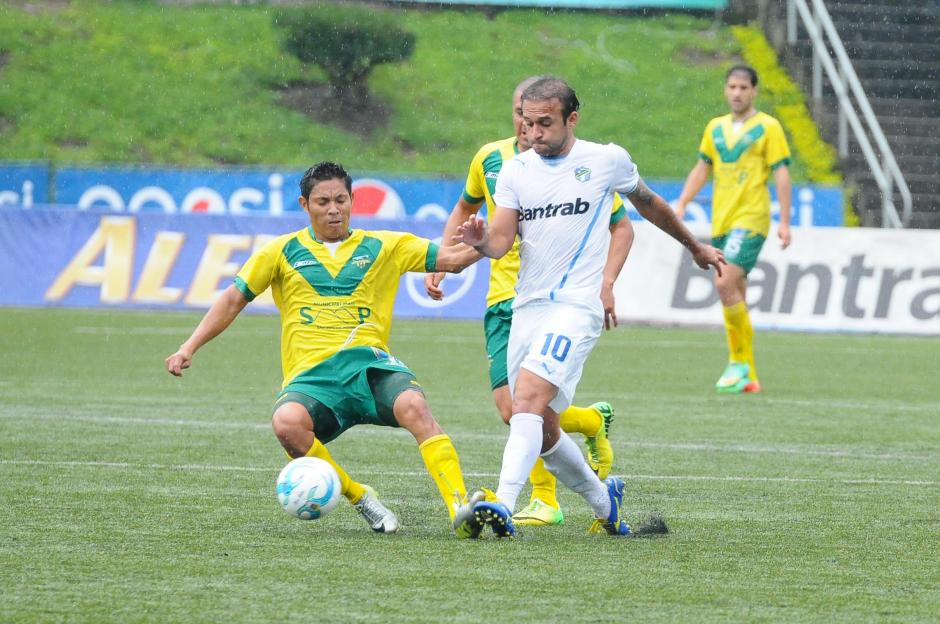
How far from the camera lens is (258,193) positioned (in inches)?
920

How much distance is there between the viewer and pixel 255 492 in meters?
6.93

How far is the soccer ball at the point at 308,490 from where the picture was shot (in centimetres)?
582

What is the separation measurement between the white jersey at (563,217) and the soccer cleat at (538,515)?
0.88 metres

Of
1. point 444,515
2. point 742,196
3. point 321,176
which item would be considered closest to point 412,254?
point 321,176

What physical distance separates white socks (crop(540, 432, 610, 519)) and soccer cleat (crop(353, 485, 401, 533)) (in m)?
0.60

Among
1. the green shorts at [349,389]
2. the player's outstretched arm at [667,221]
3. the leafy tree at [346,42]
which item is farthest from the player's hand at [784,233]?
the leafy tree at [346,42]

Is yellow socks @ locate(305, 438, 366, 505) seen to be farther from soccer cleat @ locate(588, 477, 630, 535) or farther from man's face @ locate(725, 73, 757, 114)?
man's face @ locate(725, 73, 757, 114)

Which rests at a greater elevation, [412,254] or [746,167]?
[412,254]

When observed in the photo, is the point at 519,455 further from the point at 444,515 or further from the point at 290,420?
the point at 290,420

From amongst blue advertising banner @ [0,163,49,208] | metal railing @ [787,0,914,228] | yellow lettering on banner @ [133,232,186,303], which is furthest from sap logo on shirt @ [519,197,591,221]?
blue advertising banner @ [0,163,49,208]

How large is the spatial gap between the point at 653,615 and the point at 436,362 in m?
9.78

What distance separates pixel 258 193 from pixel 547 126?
697 inches

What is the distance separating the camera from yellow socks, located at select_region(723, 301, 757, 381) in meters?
12.0

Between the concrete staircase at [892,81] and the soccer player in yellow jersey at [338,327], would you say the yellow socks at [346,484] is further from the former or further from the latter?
the concrete staircase at [892,81]
